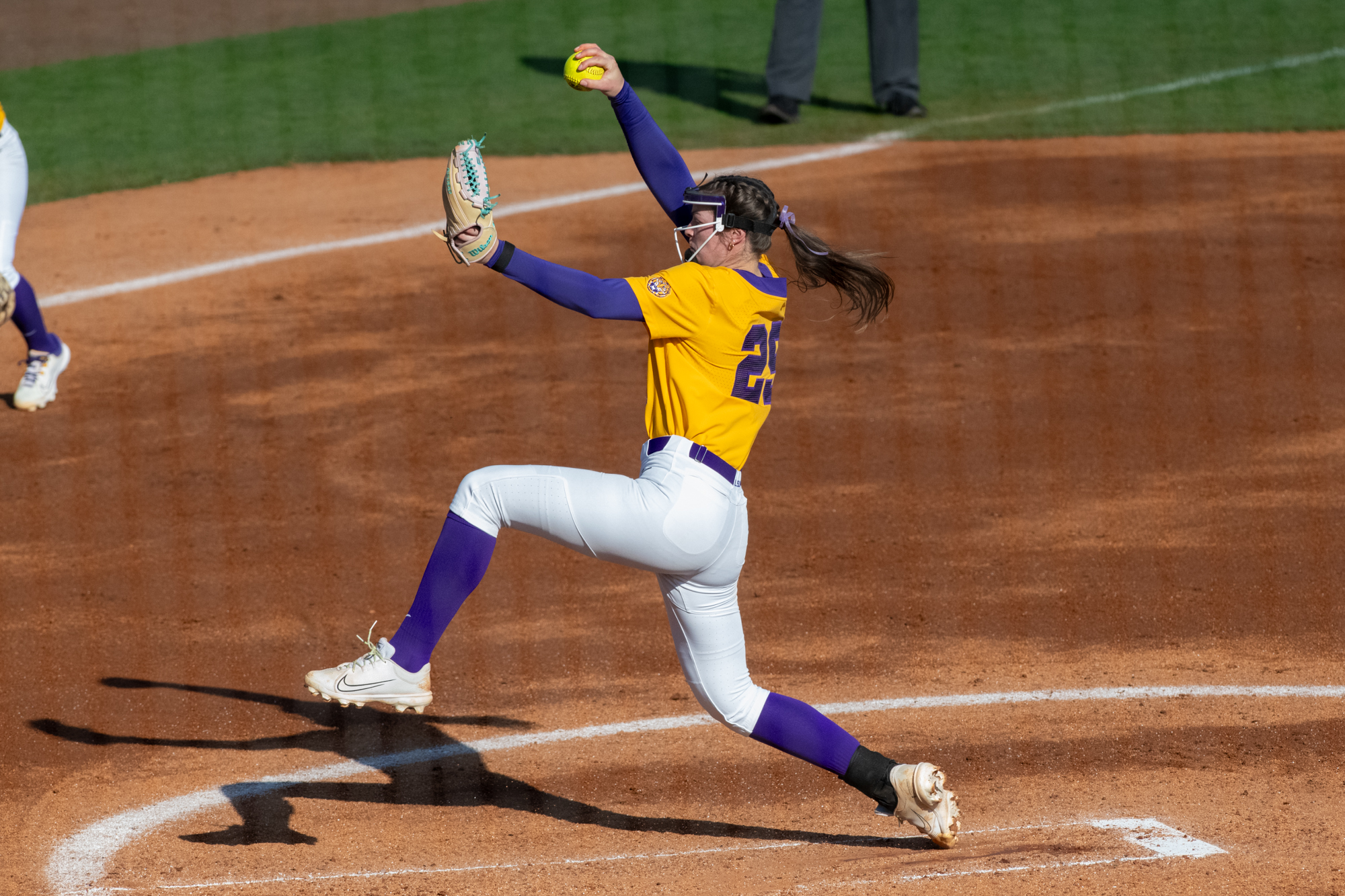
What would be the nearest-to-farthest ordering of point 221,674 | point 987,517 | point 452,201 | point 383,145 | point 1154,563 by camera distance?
point 452,201, point 221,674, point 1154,563, point 987,517, point 383,145

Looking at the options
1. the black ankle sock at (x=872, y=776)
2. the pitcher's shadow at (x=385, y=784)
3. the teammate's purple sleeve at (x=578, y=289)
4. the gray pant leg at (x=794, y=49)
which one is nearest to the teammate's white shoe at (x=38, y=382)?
the pitcher's shadow at (x=385, y=784)

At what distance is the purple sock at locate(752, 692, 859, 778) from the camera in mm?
4141


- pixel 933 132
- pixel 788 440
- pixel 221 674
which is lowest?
pixel 221 674

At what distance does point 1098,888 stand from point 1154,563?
2.71 metres

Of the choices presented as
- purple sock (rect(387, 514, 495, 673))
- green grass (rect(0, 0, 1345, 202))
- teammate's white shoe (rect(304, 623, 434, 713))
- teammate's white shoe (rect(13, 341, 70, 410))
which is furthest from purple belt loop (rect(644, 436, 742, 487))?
green grass (rect(0, 0, 1345, 202))

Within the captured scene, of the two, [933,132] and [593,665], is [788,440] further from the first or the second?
[933,132]

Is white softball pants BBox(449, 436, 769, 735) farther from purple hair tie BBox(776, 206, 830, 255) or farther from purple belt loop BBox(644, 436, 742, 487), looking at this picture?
purple hair tie BBox(776, 206, 830, 255)

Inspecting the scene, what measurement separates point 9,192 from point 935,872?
19.4ft

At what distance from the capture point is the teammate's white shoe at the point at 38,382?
7.95m

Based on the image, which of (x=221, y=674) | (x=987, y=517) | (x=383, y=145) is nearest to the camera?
(x=221, y=674)

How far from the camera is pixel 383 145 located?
42.7 feet

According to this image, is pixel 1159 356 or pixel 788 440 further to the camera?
pixel 1159 356

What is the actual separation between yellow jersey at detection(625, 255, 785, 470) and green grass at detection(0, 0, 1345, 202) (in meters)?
9.29

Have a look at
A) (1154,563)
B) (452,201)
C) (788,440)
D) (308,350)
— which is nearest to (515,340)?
(308,350)
